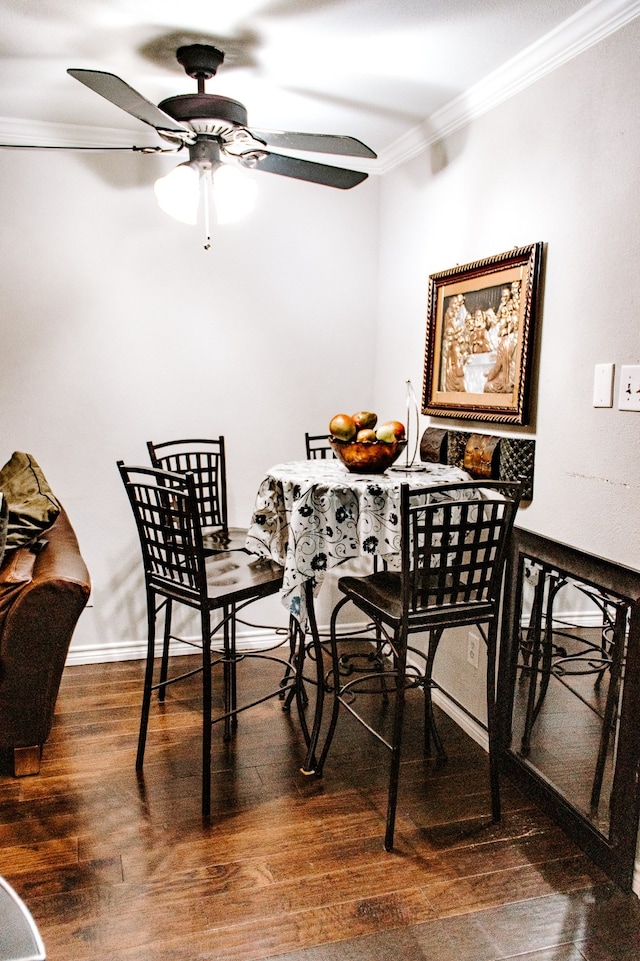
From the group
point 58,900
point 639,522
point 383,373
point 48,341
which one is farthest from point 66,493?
point 639,522

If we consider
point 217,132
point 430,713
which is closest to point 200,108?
point 217,132

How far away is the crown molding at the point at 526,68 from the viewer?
197 centimetres

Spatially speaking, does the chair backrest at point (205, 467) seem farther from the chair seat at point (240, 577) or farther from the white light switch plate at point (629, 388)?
the white light switch plate at point (629, 388)

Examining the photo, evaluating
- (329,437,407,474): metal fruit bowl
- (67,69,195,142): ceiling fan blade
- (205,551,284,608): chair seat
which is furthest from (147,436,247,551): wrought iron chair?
(67,69,195,142): ceiling fan blade

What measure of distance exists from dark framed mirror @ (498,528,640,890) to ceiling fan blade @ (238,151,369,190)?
4.49ft

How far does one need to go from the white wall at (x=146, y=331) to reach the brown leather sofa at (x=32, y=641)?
0.99 meters

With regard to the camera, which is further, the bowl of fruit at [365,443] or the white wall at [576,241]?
the bowl of fruit at [365,443]

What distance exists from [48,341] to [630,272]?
245cm

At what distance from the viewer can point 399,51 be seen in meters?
2.31

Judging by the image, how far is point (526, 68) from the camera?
7.63 ft

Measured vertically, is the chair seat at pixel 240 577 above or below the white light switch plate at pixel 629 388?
below

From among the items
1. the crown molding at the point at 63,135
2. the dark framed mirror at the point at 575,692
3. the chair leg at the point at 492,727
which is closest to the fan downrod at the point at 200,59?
the crown molding at the point at 63,135

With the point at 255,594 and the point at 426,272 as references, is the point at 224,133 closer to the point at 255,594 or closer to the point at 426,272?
the point at 426,272

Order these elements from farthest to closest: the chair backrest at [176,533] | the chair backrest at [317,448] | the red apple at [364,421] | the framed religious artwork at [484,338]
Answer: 1. the chair backrest at [317,448]
2. the red apple at [364,421]
3. the framed religious artwork at [484,338]
4. the chair backrest at [176,533]
